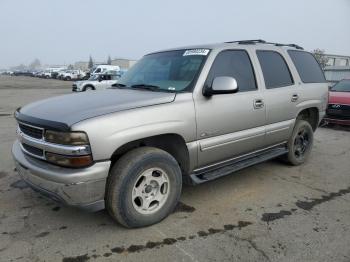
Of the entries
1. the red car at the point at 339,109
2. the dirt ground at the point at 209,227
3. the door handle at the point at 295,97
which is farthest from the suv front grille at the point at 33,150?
the red car at the point at 339,109

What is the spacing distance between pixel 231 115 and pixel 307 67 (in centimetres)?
246

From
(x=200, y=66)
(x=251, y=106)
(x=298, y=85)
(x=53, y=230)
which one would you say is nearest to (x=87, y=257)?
(x=53, y=230)

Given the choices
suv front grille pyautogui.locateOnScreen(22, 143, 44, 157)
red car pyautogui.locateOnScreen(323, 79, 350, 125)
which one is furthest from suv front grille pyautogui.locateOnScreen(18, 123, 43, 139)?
red car pyautogui.locateOnScreen(323, 79, 350, 125)

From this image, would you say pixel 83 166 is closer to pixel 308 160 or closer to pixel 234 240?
pixel 234 240

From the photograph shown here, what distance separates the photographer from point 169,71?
4117 mm

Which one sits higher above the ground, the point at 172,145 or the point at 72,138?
the point at 72,138

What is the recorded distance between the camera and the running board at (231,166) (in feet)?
12.5

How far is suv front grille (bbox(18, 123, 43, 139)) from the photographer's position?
3.11m

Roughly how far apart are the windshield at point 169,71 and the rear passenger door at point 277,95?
3.59 ft

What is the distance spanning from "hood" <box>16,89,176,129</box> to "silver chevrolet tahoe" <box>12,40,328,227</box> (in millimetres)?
11

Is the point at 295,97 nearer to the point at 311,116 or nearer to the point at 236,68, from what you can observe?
the point at 311,116

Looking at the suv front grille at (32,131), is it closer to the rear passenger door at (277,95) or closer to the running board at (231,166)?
the running board at (231,166)

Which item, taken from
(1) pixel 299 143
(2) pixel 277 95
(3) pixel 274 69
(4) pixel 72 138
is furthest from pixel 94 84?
(4) pixel 72 138

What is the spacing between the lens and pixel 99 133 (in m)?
2.91
